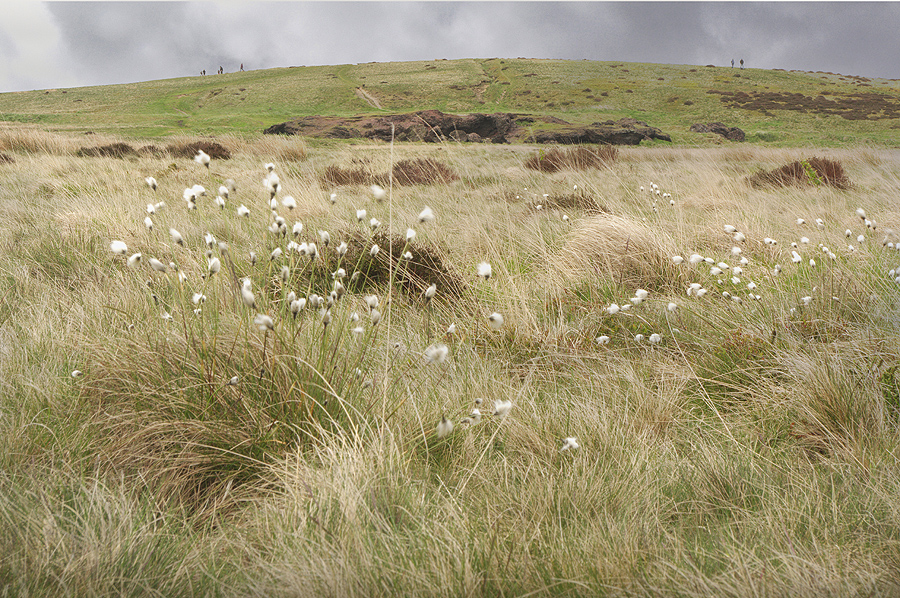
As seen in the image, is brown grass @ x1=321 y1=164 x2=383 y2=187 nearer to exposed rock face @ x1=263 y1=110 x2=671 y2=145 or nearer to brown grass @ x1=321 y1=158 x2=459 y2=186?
brown grass @ x1=321 y1=158 x2=459 y2=186

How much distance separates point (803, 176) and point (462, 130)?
27825 millimetres

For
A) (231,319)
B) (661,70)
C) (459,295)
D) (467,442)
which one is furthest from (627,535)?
(661,70)

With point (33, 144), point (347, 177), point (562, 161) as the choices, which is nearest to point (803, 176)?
point (562, 161)

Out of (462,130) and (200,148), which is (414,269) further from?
(462,130)

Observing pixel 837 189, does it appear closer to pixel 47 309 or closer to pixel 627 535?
pixel 627 535

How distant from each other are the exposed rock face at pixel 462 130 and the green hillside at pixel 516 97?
6.91 metres

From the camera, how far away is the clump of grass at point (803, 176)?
864 cm

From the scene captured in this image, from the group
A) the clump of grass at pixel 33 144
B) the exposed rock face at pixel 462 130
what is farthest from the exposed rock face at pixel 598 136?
the clump of grass at pixel 33 144

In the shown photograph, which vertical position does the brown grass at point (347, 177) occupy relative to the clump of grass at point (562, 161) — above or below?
below

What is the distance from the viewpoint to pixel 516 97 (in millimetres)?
61812

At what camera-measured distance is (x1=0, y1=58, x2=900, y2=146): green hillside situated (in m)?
43.9

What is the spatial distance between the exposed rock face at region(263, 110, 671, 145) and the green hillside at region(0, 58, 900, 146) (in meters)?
6.91

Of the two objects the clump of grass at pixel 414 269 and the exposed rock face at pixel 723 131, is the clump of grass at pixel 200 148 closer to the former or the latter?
the clump of grass at pixel 414 269

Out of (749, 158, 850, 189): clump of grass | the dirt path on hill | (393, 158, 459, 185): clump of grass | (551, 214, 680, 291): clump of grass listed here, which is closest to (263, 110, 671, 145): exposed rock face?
(393, 158, 459, 185): clump of grass
